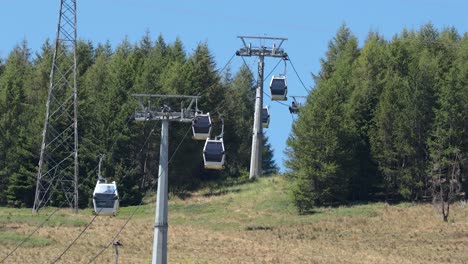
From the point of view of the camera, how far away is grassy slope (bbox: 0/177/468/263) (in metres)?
61.5

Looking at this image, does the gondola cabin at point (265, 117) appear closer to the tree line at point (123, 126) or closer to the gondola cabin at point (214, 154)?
the tree line at point (123, 126)

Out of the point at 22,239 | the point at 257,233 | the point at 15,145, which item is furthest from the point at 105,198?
the point at 15,145

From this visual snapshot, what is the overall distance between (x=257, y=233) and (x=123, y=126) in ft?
83.9

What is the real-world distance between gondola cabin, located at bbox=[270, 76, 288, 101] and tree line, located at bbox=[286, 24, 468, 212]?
3.98 metres

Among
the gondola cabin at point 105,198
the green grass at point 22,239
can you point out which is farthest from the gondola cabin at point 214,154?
the green grass at point 22,239

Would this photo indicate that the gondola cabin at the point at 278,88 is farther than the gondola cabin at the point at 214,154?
Yes

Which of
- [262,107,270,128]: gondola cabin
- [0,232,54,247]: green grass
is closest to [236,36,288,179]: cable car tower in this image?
[262,107,270,128]: gondola cabin

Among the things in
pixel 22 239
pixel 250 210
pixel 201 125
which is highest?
pixel 201 125

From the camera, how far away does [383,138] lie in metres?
87.8

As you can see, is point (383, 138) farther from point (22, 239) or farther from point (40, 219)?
point (22, 239)

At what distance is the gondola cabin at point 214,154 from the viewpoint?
5391 cm

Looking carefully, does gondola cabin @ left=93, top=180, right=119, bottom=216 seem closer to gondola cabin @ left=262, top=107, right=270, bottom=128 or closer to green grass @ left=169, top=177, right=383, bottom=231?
green grass @ left=169, top=177, right=383, bottom=231

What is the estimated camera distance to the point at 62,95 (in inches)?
3910

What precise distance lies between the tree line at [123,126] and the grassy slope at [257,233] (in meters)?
6.55
